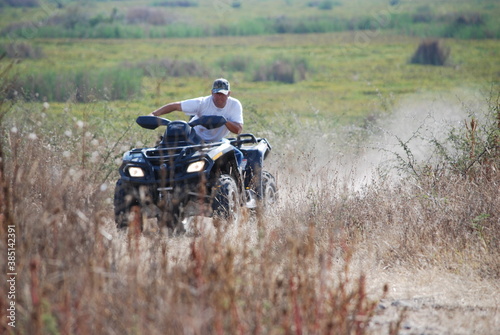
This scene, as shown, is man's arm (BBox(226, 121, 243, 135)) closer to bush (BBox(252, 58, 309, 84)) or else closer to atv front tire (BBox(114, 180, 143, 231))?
atv front tire (BBox(114, 180, 143, 231))

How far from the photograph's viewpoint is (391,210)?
803 cm

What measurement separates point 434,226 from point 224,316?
362 centimetres

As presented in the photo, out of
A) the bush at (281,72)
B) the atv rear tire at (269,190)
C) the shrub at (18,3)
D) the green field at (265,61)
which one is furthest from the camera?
the shrub at (18,3)

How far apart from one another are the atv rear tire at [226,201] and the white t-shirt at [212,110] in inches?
46.3

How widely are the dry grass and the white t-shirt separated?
5.01 feet

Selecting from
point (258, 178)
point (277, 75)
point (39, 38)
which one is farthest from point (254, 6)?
point (258, 178)

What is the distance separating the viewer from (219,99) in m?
9.16

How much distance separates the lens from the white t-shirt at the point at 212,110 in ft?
30.1

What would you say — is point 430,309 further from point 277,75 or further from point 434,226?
point 277,75

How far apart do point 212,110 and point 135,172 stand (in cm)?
183

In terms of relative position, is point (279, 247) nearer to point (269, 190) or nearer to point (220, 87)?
point (269, 190)

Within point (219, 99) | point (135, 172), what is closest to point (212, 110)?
point (219, 99)

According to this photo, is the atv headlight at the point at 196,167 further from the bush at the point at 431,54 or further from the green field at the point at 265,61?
the bush at the point at 431,54

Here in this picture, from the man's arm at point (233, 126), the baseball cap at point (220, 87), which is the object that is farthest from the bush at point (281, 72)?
the man's arm at point (233, 126)
